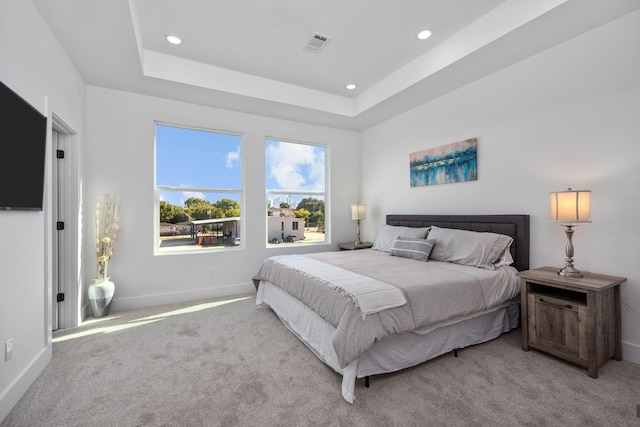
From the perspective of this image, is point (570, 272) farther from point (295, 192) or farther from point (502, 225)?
point (295, 192)

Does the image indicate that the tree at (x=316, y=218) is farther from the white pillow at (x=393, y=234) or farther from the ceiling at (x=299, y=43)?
the ceiling at (x=299, y=43)

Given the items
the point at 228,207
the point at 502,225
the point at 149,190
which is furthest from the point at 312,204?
the point at 502,225

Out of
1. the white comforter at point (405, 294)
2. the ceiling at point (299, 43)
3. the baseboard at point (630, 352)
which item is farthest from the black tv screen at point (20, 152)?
the baseboard at point (630, 352)

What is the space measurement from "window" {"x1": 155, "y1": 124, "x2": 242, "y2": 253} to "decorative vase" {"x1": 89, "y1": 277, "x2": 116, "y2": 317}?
2.39 feet

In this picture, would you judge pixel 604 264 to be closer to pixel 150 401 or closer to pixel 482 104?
pixel 482 104

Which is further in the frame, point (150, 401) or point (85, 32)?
point (85, 32)

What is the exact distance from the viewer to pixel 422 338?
224 cm

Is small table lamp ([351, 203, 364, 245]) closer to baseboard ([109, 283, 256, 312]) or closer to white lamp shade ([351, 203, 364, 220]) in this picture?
white lamp shade ([351, 203, 364, 220])

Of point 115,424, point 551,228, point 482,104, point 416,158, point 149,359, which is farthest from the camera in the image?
point 416,158

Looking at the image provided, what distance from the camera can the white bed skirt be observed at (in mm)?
2018

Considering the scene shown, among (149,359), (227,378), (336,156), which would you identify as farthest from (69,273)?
(336,156)

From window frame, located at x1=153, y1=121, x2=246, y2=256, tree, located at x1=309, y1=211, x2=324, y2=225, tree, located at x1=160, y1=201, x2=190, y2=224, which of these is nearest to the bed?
window frame, located at x1=153, y1=121, x2=246, y2=256

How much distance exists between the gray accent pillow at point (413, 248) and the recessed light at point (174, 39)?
325 centimetres

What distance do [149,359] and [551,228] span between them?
3779 mm
